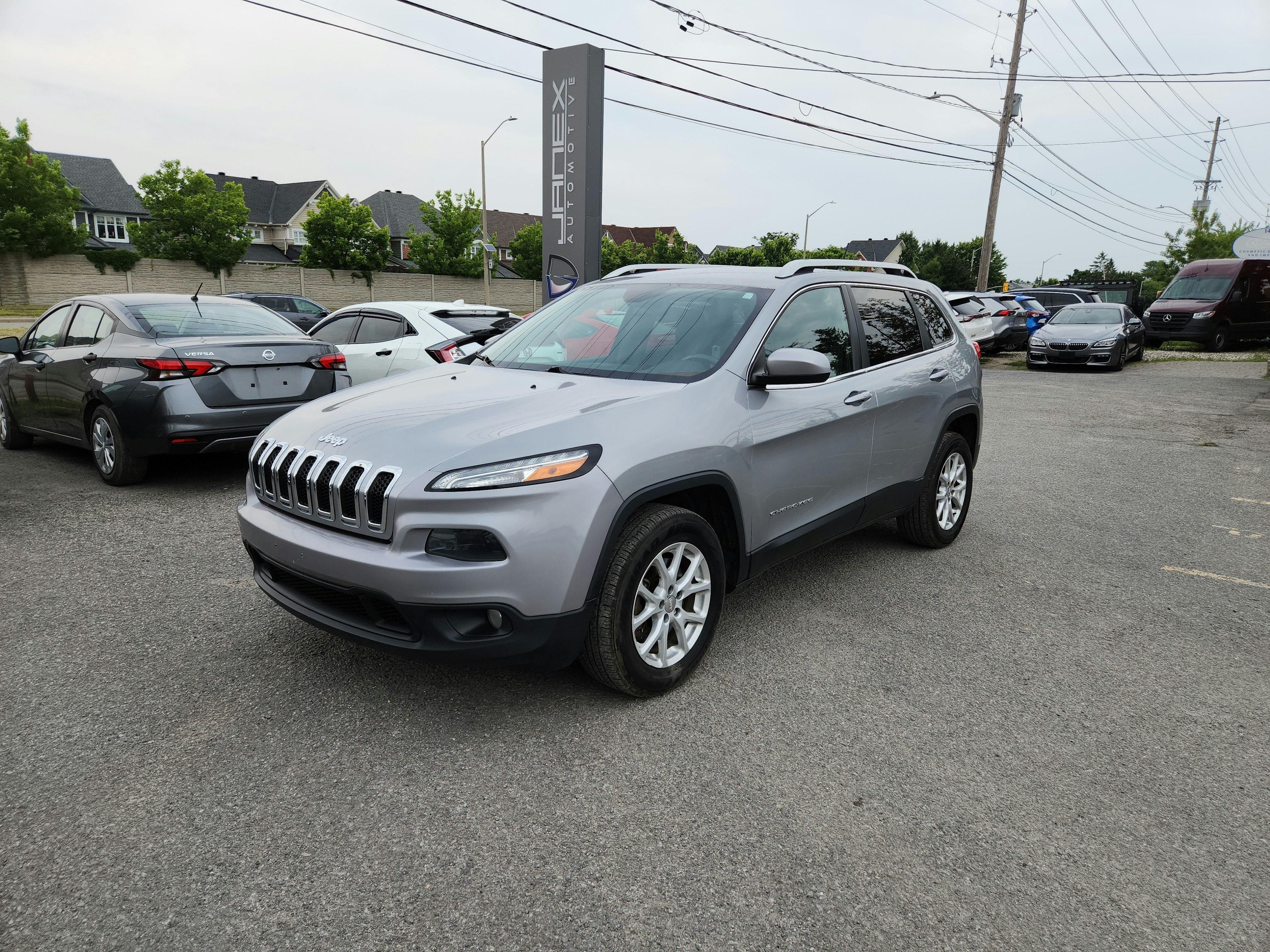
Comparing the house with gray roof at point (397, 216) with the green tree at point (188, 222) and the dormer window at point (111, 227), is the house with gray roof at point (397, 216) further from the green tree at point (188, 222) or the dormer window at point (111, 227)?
the green tree at point (188, 222)

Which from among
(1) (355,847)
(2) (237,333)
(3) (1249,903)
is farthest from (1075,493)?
(2) (237,333)

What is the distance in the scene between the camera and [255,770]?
2846mm

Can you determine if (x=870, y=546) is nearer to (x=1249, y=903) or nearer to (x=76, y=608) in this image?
(x=1249, y=903)

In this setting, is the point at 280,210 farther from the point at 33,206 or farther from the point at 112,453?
the point at 112,453

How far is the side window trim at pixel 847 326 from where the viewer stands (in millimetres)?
3762

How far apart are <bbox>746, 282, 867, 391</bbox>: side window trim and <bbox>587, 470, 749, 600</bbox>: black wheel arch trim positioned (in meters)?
0.55

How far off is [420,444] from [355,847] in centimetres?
131

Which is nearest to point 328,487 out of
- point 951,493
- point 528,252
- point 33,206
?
point 951,493

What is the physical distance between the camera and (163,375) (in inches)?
241

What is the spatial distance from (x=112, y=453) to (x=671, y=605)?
5.38 meters

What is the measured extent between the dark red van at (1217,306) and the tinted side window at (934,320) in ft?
68.7

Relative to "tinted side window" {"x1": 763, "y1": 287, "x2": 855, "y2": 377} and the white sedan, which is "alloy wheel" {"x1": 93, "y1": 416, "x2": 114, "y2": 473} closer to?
the white sedan

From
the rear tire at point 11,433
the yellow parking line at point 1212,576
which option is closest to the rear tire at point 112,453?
the rear tire at point 11,433

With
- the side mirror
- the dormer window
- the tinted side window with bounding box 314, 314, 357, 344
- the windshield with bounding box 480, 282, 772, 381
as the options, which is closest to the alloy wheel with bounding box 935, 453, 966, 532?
the side mirror
